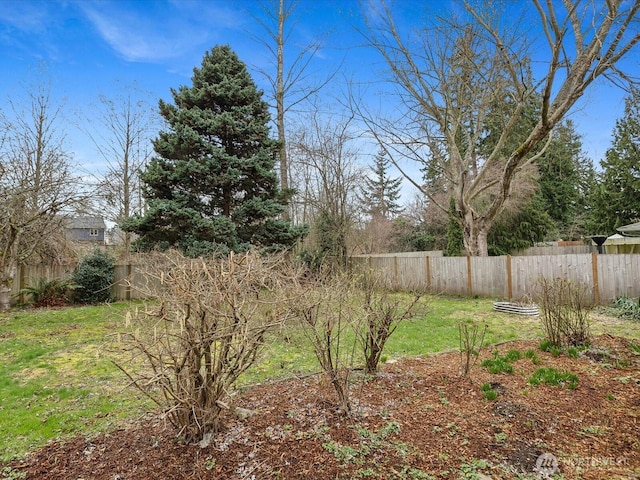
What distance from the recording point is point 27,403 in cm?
359

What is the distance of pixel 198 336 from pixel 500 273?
960 cm

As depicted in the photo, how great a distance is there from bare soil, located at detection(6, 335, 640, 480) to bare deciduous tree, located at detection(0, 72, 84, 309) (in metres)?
8.60

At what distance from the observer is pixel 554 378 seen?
367 centimetres

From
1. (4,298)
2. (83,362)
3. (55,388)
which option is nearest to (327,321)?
(55,388)

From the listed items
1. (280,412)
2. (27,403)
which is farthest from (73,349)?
(280,412)

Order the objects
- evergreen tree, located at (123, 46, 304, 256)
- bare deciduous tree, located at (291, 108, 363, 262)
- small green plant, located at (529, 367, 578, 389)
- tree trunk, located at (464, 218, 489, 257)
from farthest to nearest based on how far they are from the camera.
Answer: bare deciduous tree, located at (291, 108, 363, 262) < tree trunk, located at (464, 218, 489, 257) < evergreen tree, located at (123, 46, 304, 256) < small green plant, located at (529, 367, 578, 389)

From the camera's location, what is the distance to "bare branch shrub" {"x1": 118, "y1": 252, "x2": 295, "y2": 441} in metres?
2.23

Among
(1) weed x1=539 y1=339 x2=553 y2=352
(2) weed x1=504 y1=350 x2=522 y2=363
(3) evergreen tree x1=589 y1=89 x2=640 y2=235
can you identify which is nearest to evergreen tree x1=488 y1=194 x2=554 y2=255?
(3) evergreen tree x1=589 y1=89 x2=640 y2=235

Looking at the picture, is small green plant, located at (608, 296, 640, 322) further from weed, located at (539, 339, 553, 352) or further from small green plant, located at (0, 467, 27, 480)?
small green plant, located at (0, 467, 27, 480)

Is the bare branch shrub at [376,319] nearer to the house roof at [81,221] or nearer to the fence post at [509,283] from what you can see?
the fence post at [509,283]

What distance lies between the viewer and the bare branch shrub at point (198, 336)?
2.23 metres

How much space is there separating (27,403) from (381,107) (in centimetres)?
1120

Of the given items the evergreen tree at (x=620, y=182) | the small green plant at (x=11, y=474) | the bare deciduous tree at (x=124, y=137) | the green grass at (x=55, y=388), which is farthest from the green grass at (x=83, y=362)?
the evergreen tree at (x=620, y=182)

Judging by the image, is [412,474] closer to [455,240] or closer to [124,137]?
[455,240]
